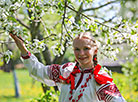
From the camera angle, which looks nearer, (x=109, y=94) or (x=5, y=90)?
(x=109, y=94)

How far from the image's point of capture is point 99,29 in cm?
340

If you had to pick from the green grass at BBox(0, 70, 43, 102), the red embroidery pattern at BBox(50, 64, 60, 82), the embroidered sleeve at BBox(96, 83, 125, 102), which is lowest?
the green grass at BBox(0, 70, 43, 102)

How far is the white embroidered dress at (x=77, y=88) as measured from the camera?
7.21 feet

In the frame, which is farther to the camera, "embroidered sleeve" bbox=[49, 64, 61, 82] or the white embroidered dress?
"embroidered sleeve" bbox=[49, 64, 61, 82]

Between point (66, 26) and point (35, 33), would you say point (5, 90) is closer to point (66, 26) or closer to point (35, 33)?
point (35, 33)

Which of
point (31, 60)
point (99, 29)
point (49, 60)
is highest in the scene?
point (99, 29)

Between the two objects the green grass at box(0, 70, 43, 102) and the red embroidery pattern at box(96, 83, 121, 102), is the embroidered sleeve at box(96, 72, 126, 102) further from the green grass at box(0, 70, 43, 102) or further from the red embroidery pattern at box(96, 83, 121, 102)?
the green grass at box(0, 70, 43, 102)

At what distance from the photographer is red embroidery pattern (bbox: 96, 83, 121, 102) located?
2.17 m

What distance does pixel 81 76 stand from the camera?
2.44 metres

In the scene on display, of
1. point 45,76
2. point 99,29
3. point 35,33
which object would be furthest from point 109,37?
point 35,33

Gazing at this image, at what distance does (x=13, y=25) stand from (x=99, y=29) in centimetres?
115

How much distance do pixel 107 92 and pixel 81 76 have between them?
35 centimetres

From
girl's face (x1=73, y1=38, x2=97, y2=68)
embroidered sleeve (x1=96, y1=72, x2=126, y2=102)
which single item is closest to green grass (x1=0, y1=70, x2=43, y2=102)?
girl's face (x1=73, y1=38, x2=97, y2=68)

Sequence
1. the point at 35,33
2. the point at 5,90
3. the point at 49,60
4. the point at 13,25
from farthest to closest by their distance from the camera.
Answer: the point at 5,90 < the point at 49,60 < the point at 35,33 < the point at 13,25
